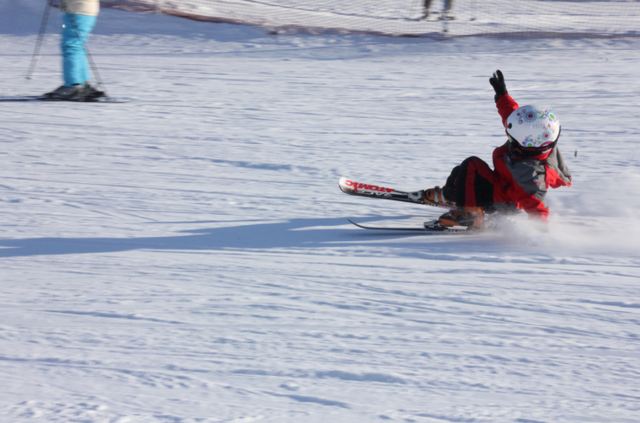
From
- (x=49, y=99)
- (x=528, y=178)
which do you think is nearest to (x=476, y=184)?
(x=528, y=178)

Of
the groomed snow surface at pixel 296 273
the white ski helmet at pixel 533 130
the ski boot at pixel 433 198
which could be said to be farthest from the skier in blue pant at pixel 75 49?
the white ski helmet at pixel 533 130

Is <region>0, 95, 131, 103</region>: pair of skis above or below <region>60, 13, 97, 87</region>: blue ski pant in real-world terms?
below

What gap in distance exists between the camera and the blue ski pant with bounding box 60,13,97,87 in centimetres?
718

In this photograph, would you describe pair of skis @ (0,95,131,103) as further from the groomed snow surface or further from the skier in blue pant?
the groomed snow surface

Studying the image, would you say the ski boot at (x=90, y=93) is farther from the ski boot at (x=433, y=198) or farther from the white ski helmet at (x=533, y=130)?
the white ski helmet at (x=533, y=130)

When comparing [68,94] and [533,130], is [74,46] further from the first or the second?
[533,130]

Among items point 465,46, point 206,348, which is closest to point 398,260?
point 206,348

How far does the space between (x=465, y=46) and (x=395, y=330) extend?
9.63m

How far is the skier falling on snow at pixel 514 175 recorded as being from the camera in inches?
140

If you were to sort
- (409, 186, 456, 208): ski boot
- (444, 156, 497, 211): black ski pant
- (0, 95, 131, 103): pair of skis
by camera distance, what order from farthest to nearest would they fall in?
(0, 95, 131, 103): pair of skis → (409, 186, 456, 208): ski boot → (444, 156, 497, 211): black ski pant

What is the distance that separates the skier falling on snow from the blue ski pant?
5.33 metres

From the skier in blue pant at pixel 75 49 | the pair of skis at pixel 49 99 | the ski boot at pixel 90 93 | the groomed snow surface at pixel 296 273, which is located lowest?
the groomed snow surface at pixel 296 273

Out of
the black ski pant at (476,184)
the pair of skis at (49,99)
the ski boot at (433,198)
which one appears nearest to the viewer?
the black ski pant at (476,184)

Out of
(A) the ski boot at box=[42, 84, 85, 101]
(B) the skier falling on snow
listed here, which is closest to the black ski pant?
(B) the skier falling on snow
